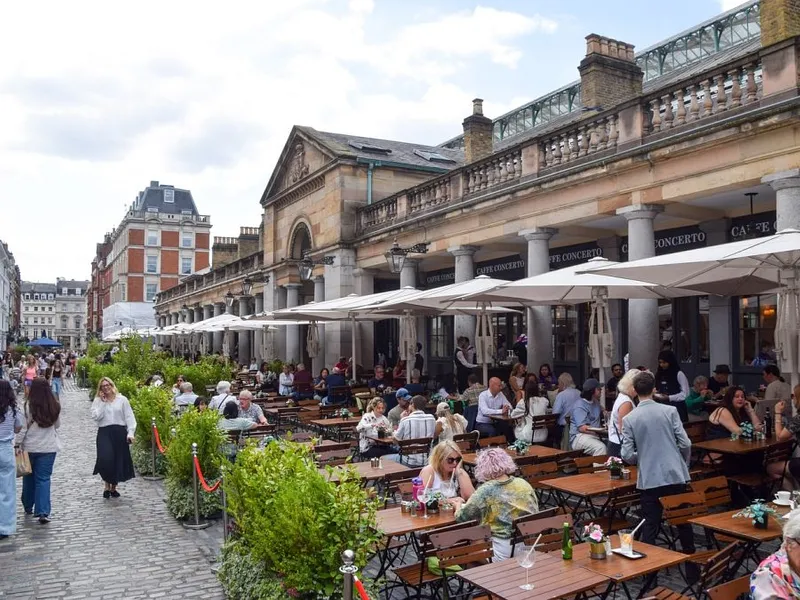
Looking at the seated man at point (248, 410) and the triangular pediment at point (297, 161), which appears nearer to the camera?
the seated man at point (248, 410)

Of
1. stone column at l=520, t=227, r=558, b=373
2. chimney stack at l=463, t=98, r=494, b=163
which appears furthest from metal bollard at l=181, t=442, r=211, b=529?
chimney stack at l=463, t=98, r=494, b=163

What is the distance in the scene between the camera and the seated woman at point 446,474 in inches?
251

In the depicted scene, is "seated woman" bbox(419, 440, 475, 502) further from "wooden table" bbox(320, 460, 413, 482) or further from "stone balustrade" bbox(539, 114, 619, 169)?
"stone balustrade" bbox(539, 114, 619, 169)

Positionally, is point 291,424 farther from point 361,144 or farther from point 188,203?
point 188,203

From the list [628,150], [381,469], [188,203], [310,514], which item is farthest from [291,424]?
[188,203]

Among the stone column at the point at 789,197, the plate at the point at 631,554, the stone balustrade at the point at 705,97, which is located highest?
the stone balustrade at the point at 705,97

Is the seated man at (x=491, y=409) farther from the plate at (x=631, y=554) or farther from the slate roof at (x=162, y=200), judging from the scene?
the slate roof at (x=162, y=200)

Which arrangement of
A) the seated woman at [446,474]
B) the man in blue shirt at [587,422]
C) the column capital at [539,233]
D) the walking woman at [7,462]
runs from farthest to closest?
the column capital at [539,233] < the man in blue shirt at [587,422] < the walking woman at [7,462] < the seated woman at [446,474]

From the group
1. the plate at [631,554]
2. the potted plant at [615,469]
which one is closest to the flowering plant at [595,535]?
the plate at [631,554]

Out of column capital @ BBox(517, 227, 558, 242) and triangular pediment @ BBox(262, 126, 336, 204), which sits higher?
triangular pediment @ BBox(262, 126, 336, 204)

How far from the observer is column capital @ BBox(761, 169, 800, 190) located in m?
10.2

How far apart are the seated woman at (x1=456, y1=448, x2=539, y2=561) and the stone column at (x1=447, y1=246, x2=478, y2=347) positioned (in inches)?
491

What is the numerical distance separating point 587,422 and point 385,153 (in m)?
17.6

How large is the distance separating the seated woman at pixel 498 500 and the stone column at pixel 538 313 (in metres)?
9.93
